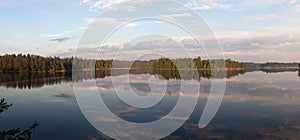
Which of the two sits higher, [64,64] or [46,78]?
[64,64]

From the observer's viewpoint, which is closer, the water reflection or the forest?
the water reflection

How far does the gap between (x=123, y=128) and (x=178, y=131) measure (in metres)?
2.99

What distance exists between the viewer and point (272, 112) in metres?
19.0

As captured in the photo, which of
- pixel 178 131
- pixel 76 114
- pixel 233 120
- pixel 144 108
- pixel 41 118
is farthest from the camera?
pixel 144 108

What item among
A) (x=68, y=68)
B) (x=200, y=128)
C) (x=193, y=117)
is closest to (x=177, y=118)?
(x=193, y=117)

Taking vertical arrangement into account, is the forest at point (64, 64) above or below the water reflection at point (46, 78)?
above

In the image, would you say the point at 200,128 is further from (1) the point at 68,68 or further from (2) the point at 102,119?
(1) the point at 68,68

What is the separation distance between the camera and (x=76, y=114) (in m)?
19.0

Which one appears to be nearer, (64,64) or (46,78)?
(46,78)

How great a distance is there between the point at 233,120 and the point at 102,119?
8.23 metres

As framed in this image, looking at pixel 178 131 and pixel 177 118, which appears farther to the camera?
pixel 177 118

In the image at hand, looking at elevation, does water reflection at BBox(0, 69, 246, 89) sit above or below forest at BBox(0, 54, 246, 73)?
below

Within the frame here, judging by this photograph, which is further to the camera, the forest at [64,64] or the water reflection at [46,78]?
the forest at [64,64]

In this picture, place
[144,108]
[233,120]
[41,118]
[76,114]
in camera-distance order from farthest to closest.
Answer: [144,108], [76,114], [41,118], [233,120]
